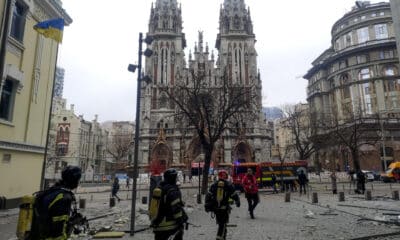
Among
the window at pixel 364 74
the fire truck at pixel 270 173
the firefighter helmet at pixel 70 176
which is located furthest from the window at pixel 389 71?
the firefighter helmet at pixel 70 176

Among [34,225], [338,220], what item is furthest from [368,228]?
[34,225]

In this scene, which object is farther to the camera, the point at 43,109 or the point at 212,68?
the point at 212,68

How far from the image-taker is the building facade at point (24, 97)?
45.0 ft

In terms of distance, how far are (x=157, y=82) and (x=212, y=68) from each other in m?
12.0

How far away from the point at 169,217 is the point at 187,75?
5221 cm

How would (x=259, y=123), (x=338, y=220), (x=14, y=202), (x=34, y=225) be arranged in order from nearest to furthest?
1. (x=34, y=225)
2. (x=338, y=220)
3. (x=14, y=202)
4. (x=259, y=123)

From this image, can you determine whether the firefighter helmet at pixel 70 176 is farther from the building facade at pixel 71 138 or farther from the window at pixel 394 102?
the window at pixel 394 102

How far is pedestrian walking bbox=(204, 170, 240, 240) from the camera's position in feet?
21.7

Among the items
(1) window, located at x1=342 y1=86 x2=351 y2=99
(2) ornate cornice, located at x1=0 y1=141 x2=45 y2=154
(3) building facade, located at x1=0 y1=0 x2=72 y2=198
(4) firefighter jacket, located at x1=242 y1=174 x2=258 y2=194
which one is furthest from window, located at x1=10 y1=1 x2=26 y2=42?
(1) window, located at x1=342 y1=86 x2=351 y2=99

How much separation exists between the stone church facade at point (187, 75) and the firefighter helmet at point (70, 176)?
50.3 metres

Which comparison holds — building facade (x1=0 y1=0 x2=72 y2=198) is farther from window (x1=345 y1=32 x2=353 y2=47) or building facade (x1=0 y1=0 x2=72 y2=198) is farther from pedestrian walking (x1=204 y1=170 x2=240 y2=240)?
window (x1=345 y1=32 x2=353 y2=47)

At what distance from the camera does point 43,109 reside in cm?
1648

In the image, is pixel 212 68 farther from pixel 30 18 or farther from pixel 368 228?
pixel 368 228

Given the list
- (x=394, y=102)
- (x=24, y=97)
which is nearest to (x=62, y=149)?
(x=24, y=97)
